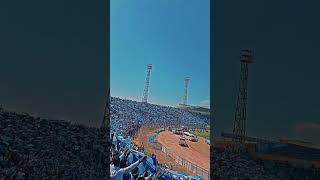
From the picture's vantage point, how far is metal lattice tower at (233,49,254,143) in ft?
16.4

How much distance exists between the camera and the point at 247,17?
4941 mm

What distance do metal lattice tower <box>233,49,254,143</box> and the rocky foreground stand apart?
5.92 ft

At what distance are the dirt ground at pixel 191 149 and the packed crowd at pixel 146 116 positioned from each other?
0.67 ft

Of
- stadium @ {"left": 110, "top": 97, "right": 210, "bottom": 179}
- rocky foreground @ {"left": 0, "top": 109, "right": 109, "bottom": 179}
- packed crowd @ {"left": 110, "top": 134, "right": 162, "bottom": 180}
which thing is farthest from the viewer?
stadium @ {"left": 110, "top": 97, "right": 210, "bottom": 179}

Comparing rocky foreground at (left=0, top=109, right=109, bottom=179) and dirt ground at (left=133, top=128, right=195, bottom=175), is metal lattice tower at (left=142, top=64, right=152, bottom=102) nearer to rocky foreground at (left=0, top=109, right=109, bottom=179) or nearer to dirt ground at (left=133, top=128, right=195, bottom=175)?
dirt ground at (left=133, top=128, right=195, bottom=175)

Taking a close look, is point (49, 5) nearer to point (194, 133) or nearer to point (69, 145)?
point (69, 145)

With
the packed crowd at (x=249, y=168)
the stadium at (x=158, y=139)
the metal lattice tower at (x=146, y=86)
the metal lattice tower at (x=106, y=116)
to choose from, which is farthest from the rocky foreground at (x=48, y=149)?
the packed crowd at (x=249, y=168)

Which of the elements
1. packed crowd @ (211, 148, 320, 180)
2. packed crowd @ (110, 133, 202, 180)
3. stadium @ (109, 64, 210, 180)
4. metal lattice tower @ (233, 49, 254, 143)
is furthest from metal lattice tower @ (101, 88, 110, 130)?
metal lattice tower @ (233, 49, 254, 143)

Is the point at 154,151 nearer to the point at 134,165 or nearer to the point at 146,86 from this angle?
the point at 134,165

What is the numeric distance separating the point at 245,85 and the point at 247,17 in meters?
0.92

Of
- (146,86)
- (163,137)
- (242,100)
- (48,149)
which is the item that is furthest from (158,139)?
(48,149)

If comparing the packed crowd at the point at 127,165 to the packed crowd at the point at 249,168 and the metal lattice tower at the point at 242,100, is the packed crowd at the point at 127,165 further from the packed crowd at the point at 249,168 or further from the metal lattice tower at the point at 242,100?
the metal lattice tower at the point at 242,100

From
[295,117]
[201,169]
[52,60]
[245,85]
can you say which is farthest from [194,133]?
[52,60]

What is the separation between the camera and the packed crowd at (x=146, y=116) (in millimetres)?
4957
